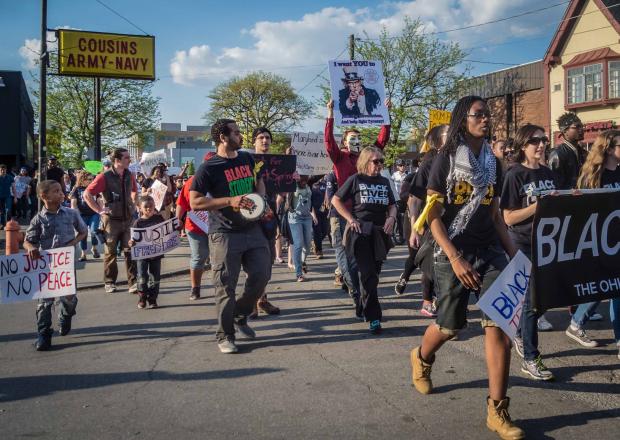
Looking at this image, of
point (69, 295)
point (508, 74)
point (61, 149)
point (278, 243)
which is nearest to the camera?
point (69, 295)

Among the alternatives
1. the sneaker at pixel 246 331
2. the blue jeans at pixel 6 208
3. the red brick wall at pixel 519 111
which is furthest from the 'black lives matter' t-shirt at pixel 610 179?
the red brick wall at pixel 519 111

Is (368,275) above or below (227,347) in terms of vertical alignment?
above

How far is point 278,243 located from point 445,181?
25.3 feet

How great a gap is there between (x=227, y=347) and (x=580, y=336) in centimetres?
322

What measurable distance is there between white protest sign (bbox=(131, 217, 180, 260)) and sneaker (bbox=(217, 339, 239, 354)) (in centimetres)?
261

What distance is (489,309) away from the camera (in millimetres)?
3486

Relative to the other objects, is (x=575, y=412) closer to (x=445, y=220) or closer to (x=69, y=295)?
(x=445, y=220)

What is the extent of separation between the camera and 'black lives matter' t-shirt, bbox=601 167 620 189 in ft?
16.9

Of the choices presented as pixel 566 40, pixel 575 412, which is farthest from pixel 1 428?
pixel 566 40

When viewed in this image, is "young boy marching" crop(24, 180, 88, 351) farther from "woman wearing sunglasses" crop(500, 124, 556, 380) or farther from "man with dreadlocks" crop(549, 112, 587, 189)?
"man with dreadlocks" crop(549, 112, 587, 189)

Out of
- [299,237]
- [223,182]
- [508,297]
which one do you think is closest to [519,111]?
[299,237]

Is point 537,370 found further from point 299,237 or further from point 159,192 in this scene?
point 159,192

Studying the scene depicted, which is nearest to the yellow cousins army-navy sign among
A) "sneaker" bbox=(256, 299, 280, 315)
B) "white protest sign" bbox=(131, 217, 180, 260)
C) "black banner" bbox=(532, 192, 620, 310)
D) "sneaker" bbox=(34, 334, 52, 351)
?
"white protest sign" bbox=(131, 217, 180, 260)

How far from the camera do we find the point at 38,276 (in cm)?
581
